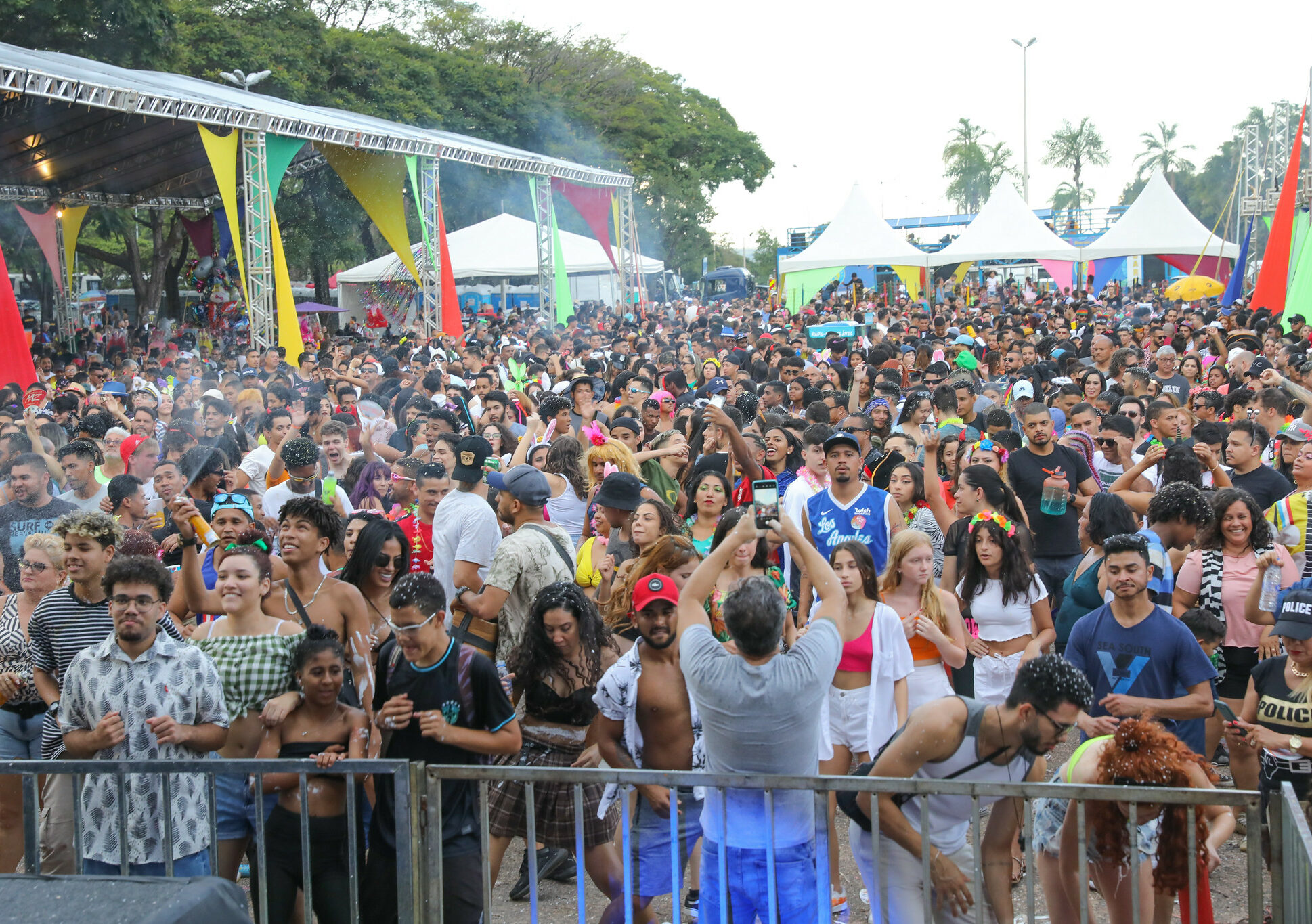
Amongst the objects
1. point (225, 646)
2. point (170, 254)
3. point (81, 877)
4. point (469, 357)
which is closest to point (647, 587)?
point (225, 646)

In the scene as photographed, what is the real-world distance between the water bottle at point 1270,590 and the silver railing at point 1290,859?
71.8 inches

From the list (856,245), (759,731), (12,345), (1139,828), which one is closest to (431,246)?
(12,345)

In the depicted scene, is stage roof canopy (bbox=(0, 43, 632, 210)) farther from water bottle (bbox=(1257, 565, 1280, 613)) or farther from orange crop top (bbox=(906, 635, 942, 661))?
A: water bottle (bbox=(1257, 565, 1280, 613))

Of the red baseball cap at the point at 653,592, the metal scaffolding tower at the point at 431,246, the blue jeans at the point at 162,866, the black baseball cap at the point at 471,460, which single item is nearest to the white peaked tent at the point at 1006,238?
the metal scaffolding tower at the point at 431,246

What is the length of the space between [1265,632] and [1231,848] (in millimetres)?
920

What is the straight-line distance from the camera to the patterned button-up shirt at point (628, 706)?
12.3 ft

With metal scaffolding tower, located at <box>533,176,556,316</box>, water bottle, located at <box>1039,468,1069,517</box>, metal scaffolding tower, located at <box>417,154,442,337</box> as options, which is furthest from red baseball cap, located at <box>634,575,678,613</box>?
metal scaffolding tower, located at <box>533,176,556,316</box>

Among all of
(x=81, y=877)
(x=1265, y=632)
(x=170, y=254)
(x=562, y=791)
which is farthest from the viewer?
(x=170, y=254)

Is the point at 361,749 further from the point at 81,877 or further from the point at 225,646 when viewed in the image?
the point at 81,877

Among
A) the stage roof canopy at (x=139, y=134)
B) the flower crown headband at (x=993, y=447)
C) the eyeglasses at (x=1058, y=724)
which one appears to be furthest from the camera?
the stage roof canopy at (x=139, y=134)

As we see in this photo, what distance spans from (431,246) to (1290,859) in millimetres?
19637

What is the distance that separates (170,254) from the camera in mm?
30578

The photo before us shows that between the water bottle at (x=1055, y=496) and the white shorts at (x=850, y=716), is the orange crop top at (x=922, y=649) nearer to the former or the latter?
the white shorts at (x=850, y=716)

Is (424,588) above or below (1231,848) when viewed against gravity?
above
